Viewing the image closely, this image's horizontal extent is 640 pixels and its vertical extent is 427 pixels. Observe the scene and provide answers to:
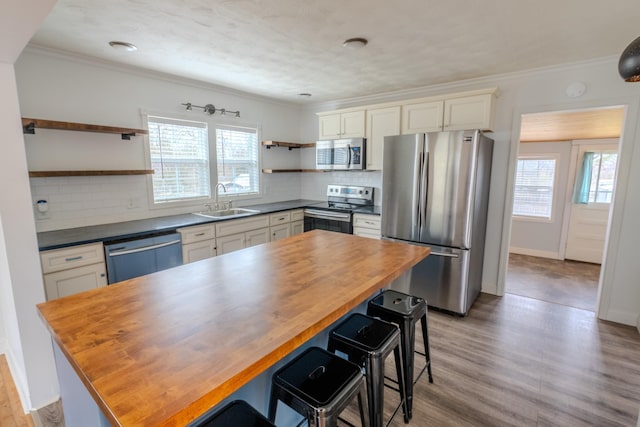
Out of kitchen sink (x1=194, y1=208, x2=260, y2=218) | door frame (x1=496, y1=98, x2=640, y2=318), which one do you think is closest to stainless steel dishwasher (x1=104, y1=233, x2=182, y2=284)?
kitchen sink (x1=194, y1=208, x2=260, y2=218)

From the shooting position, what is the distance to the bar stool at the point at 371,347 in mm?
1438

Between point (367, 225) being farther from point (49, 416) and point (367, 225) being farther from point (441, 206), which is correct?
point (49, 416)

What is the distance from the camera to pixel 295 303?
4.15 feet

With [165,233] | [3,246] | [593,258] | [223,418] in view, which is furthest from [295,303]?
[593,258]

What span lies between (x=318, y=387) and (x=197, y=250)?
2382 mm

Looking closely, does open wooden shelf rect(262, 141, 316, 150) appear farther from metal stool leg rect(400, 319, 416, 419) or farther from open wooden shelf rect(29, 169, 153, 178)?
metal stool leg rect(400, 319, 416, 419)

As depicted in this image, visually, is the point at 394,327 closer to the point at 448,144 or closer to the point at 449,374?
the point at 449,374

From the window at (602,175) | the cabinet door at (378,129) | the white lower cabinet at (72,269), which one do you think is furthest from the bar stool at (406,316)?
the window at (602,175)

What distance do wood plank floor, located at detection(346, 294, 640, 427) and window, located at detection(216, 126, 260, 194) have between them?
3.04m

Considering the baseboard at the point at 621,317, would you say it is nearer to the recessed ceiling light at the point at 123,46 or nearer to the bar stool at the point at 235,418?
the bar stool at the point at 235,418

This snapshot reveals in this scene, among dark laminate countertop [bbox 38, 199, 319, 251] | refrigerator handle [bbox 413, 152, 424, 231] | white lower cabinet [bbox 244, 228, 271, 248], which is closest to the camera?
dark laminate countertop [bbox 38, 199, 319, 251]

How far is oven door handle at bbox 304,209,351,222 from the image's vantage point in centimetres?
406

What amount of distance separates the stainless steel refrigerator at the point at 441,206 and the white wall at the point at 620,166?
0.76 ft

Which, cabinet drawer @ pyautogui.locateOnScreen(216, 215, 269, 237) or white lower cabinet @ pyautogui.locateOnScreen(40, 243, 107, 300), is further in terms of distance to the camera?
cabinet drawer @ pyautogui.locateOnScreen(216, 215, 269, 237)
